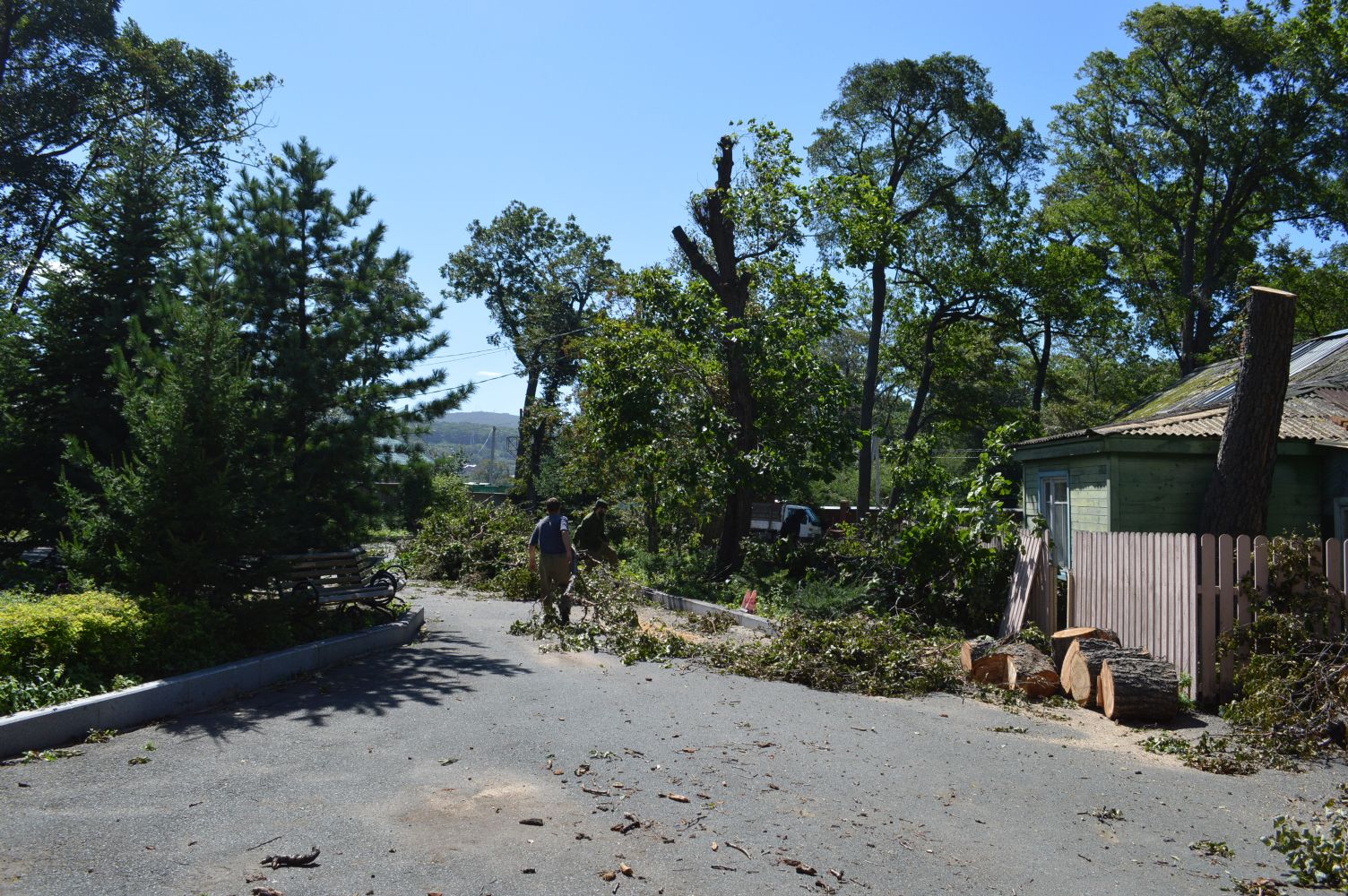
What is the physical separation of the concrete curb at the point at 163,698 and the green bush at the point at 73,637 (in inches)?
15.3

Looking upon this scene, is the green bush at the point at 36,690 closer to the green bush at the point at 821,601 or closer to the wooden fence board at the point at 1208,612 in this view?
the green bush at the point at 821,601

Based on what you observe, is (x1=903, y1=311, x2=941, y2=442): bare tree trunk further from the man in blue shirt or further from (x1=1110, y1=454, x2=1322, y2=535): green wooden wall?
the man in blue shirt

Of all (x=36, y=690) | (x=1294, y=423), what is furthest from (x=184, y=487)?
(x=1294, y=423)

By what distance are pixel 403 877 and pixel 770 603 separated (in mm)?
11051

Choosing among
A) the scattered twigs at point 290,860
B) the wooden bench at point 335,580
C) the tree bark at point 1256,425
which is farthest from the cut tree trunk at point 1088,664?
the wooden bench at point 335,580

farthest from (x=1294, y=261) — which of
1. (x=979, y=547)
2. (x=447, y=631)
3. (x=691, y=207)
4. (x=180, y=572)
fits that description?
(x=180, y=572)

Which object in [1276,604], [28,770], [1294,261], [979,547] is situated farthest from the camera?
[1294,261]

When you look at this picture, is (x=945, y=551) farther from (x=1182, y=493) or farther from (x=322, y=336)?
(x=322, y=336)

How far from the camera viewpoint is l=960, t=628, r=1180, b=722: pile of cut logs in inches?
337

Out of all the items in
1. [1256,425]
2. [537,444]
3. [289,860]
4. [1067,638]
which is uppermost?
[537,444]

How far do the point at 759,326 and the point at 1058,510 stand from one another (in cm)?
→ 671

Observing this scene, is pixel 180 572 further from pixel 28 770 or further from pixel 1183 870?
pixel 1183 870

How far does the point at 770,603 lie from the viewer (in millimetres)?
15164

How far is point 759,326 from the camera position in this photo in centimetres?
1914
